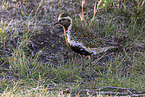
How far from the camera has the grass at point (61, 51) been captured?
4715mm

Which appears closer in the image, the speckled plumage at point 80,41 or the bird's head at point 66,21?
the speckled plumage at point 80,41

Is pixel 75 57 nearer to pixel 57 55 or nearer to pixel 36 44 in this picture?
pixel 57 55

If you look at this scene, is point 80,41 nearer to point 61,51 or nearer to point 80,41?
point 80,41

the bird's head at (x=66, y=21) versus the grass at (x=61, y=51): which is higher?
the bird's head at (x=66, y=21)

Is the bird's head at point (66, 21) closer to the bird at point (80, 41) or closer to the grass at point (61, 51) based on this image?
the bird at point (80, 41)

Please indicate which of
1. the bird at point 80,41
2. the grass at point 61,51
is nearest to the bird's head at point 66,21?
the bird at point 80,41

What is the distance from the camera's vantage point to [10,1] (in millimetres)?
7430

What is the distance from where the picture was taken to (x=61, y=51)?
235 inches

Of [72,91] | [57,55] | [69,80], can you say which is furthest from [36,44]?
[72,91]

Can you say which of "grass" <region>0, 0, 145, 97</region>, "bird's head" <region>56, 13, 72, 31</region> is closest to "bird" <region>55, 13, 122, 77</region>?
"bird's head" <region>56, 13, 72, 31</region>

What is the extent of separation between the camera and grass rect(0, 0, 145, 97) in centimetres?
471

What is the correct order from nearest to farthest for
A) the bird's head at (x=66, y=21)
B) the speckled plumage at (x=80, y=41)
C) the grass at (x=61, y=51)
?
the grass at (x=61, y=51), the speckled plumage at (x=80, y=41), the bird's head at (x=66, y=21)

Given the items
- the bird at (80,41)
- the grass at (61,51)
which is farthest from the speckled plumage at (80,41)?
the grass at (61,51)

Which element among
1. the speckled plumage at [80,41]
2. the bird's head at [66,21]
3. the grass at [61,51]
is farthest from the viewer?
the bird's head at [66,21]
